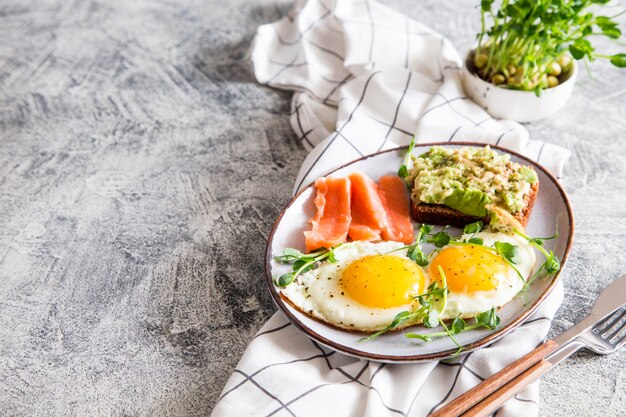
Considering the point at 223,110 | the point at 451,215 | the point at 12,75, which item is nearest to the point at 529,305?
the point at 451,215

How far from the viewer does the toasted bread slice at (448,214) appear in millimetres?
2061

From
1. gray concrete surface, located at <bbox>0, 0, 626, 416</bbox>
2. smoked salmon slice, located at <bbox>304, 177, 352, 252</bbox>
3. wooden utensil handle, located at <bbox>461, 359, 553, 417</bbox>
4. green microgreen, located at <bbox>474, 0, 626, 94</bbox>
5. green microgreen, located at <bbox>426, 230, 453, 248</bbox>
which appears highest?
green microgreen, located at <bbox>474, 0, 626, 94</bbox>

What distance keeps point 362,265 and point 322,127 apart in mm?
996

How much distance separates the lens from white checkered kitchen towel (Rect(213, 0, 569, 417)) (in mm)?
1676

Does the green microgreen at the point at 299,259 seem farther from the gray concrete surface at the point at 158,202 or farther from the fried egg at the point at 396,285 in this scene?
the gray concrete surface at the point at 158,202

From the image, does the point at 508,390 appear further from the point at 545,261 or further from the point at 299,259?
the point at 299,259

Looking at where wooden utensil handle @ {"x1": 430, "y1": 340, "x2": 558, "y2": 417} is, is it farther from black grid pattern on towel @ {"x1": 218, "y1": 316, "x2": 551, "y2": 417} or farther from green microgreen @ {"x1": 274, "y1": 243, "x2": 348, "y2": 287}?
green microgreen @ {"x1": 274, "y1": 243, "x2": 348, "y2": 287}

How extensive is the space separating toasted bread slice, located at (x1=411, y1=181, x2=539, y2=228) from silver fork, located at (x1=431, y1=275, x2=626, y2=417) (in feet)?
1.10

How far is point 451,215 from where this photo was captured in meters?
2.10

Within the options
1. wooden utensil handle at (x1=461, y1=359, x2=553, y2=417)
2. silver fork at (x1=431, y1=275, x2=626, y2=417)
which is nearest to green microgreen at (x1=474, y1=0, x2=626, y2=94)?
silver fork at (x1=431, y1=275, x2=626, y2=417)

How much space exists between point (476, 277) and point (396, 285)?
0.71 ft

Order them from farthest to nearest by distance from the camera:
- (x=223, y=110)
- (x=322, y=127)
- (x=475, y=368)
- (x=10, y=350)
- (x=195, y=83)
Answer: (x=195, y=83) → (x=223, y=110) → (x=322, y=127) → (x=10, y=350) → (x=475, y=368)

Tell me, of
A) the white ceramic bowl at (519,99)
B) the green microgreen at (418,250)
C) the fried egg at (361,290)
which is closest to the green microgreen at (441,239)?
the green microgreen at (418,250)

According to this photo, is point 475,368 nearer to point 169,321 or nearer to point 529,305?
point 529,305
